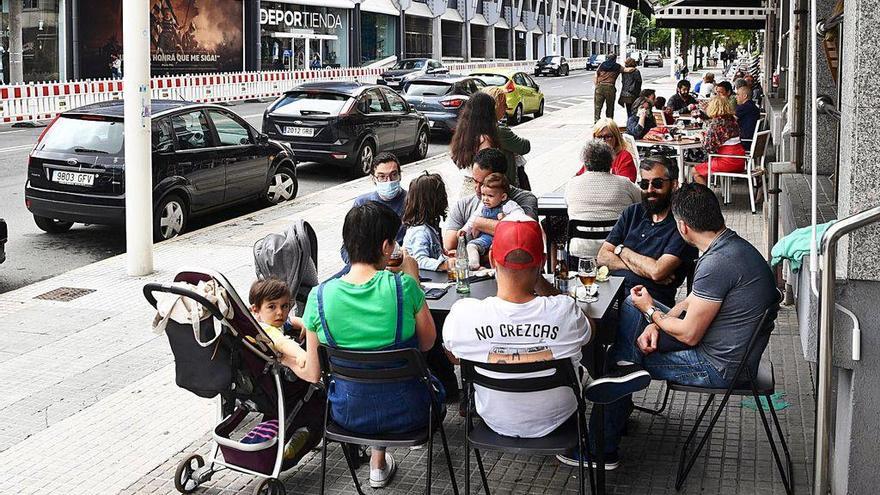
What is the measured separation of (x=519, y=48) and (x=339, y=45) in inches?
1555

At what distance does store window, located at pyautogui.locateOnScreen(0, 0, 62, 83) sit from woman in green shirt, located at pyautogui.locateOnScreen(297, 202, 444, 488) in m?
31.5

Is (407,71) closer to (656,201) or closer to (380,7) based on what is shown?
(380,7)

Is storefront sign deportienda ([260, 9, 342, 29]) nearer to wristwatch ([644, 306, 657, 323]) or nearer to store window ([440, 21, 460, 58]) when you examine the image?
store window ([440, 21, 460, 58])

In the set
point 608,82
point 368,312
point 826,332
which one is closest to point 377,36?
point 608,82

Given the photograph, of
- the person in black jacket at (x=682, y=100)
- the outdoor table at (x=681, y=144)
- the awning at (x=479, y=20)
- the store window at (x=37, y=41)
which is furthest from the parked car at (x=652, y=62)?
the outdoor table at (x=681, y=144)

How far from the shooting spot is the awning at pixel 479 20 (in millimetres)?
77688

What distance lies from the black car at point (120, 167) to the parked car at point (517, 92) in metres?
15.7

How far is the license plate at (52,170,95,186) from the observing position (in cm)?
1153

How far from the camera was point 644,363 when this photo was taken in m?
5.34

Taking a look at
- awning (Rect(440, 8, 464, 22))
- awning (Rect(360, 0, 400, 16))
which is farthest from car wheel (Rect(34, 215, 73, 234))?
awning (Rect(440, 8, 464, 22))

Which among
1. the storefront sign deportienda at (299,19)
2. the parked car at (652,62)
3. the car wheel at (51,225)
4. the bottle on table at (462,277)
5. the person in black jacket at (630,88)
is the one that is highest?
the parked car at (652,62)

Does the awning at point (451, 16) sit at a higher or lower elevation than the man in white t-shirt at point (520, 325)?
higher

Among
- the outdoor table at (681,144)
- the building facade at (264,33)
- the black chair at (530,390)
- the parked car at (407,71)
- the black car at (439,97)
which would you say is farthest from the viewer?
the parked car at (407,71)

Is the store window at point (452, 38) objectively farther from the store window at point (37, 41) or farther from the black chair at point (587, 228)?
the black chair at point (587, 228)
